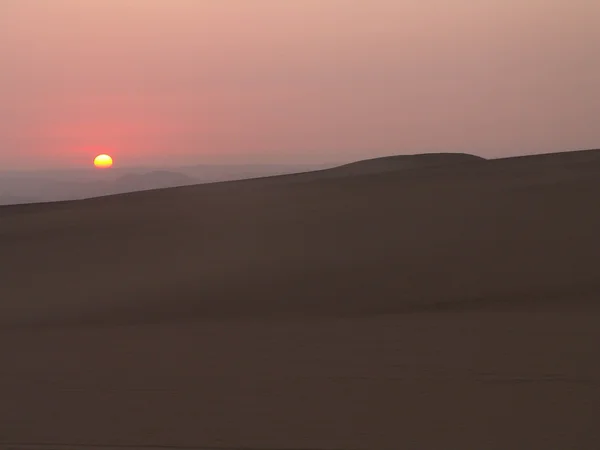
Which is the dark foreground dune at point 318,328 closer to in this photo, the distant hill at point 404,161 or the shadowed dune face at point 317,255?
the shadowed dune face at point 317,255

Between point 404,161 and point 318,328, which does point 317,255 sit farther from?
point 404,161

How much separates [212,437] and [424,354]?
1.69m

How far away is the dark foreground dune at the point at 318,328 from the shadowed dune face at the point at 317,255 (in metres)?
0.04

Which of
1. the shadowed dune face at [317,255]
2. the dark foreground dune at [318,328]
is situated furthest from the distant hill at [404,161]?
the dark foreground dune at [318,328]

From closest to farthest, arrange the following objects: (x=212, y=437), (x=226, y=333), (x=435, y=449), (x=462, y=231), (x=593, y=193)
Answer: (x=435, y=449), (x=212, y=437), (x=226, y=333), (x=462, y=231), (x=593, y=193)

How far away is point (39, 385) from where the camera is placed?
170 inches

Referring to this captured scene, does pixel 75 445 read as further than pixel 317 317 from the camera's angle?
No

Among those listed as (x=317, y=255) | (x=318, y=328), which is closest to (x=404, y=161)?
(x=317, y=255)

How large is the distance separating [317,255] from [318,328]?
3023mm

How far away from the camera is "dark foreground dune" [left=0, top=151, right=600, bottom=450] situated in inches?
141

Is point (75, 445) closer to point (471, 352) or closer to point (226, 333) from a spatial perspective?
point (226, 333)

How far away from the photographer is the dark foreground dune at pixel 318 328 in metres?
3.57

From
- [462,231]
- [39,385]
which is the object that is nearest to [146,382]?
[39,385]

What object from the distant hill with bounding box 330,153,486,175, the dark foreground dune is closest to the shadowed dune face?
the dark foreground dune
